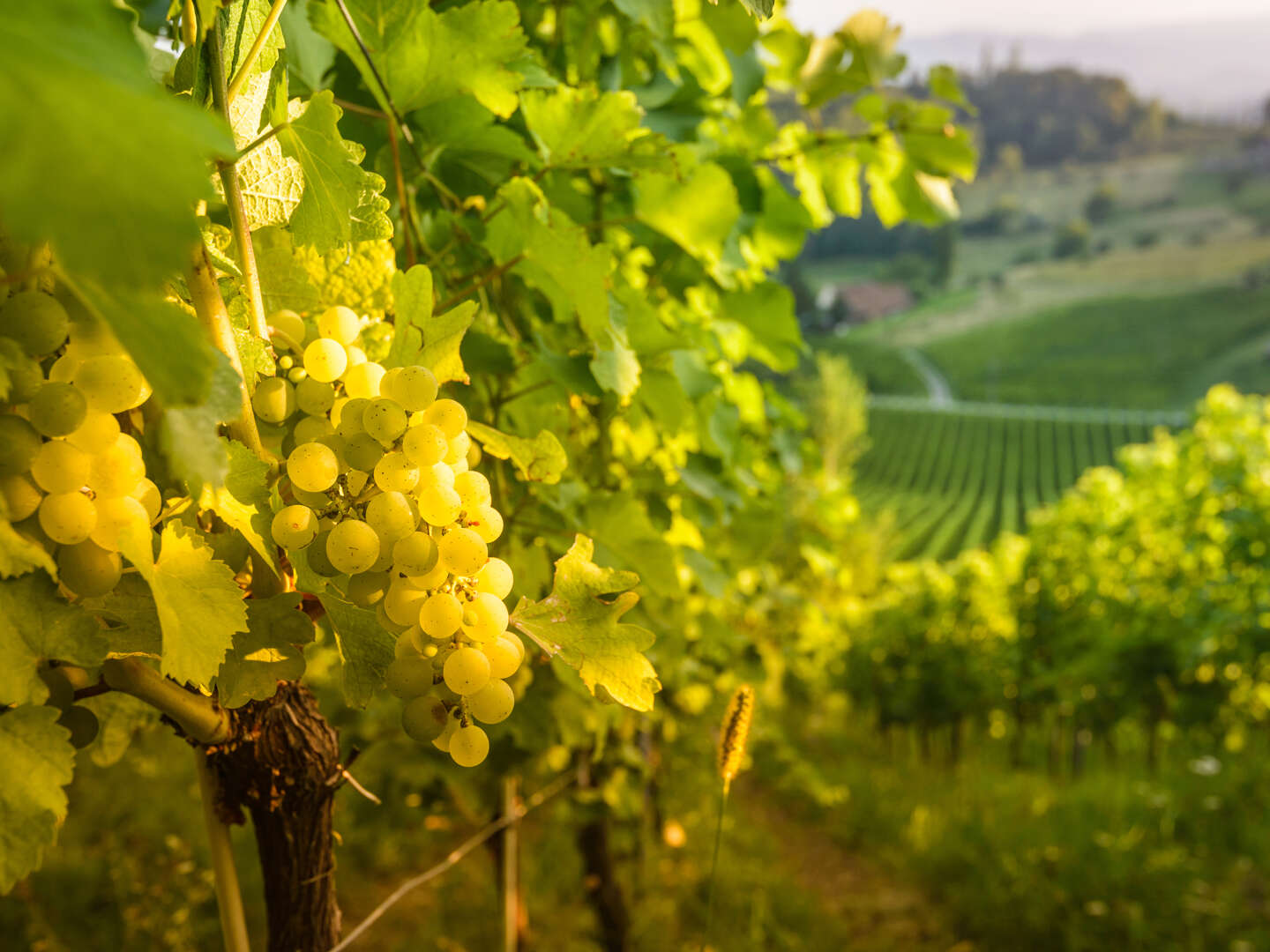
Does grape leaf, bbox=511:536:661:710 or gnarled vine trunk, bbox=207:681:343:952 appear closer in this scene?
grape leaf, bbox=511:536:661:710

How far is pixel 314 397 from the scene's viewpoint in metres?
0.37

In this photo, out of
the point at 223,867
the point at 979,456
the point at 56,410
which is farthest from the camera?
the point at 979,456

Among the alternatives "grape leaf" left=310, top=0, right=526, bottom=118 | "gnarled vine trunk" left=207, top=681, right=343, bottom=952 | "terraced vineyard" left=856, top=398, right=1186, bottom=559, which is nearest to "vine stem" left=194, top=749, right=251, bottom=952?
"gnarled vine trunk" left=207, top=681, right=343, bottom=952

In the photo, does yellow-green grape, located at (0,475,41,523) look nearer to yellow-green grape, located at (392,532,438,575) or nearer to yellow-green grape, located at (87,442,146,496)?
yellow-green grape, located at (87,442,146,496)

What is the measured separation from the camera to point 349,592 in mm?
354

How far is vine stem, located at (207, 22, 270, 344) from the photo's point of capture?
1.06 feet

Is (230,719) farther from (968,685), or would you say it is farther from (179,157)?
(968,685)

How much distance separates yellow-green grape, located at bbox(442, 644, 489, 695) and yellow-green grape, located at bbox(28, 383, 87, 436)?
156 mm

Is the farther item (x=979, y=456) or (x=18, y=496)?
(x=979, y=456)

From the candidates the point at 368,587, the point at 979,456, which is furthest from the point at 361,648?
the point at 979,456

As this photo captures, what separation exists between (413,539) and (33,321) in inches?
5.8

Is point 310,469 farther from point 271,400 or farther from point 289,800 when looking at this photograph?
point 289,800

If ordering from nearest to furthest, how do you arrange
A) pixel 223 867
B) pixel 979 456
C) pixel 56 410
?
pixel 56 410 → pixel 223 867 → pixel 979 456

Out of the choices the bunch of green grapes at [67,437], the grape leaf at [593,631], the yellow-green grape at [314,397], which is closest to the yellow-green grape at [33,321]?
the bunch of green grapes at [67,437]
